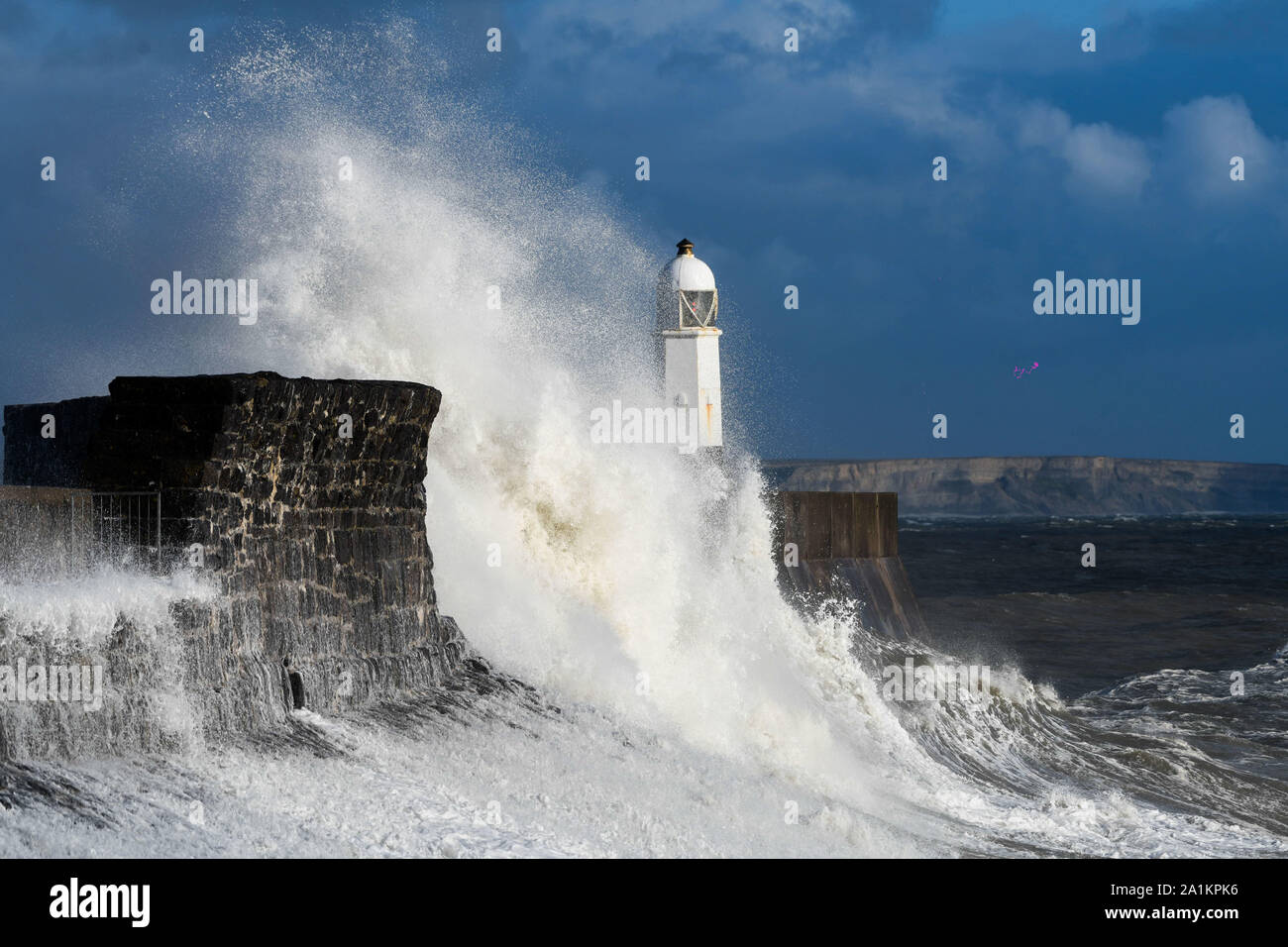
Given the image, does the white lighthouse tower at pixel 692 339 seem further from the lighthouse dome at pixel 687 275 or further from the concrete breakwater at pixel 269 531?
the concrete breakwater at pixel 269 531

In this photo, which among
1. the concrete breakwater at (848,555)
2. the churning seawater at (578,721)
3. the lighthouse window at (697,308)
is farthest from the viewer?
the lighthouse window at (697,308)

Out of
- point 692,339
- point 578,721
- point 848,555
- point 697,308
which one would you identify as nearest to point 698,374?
point 692,339

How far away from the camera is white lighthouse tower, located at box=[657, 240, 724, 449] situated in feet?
61.0

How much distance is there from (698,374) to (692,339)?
1.74ft

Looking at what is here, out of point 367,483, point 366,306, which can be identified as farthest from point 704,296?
point 367,483

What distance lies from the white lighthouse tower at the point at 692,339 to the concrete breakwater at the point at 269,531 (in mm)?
10491

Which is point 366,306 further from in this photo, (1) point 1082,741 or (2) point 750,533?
(1) point 1082,741

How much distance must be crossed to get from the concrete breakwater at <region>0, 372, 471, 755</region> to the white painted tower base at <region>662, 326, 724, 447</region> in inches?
411

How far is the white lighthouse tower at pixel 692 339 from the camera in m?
18.6

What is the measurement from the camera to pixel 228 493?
6660mm

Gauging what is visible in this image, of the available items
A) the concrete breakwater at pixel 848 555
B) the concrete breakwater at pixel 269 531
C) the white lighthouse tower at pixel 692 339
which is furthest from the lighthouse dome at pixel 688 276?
the concrete breakwater at pixel 269 531

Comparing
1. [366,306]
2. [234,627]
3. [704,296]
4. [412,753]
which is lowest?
[412,753]
